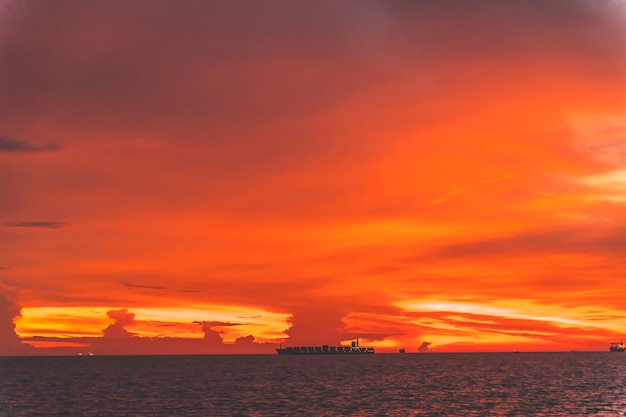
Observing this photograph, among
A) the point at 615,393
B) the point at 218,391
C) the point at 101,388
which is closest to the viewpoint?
the point at 615,393

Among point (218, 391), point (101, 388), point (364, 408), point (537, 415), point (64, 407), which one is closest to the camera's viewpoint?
point (537, 415)

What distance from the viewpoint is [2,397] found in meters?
150

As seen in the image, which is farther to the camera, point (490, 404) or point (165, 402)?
point (165, 402)

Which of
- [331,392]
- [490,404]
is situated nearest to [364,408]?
[490,404]

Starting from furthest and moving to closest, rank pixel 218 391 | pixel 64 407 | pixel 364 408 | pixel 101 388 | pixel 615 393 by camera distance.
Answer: pixel 101 388
pixel 218 391
pixel 615 393
pixel 64 407
pixel 364 408

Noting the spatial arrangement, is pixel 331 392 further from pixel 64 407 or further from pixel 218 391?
pixel 64 407

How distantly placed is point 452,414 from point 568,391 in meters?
55.3

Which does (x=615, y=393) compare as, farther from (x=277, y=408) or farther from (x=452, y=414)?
(x=277, y=408)

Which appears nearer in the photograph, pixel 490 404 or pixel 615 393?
pixel 490 404

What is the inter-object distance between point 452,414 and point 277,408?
94.4 ft

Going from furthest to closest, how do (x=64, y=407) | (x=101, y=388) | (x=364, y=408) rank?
(x=101, y=388), (x=64, y=407), (x=364, y=408)

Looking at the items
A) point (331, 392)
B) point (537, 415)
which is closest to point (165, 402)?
point (331, 392)

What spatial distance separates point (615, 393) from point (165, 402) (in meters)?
89.3

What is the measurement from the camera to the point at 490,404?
390 feet
